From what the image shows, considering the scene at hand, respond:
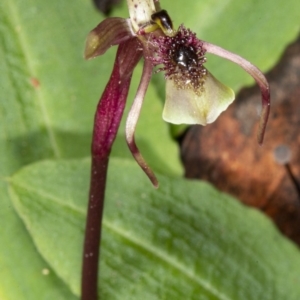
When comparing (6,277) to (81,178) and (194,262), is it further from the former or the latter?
(194,262)

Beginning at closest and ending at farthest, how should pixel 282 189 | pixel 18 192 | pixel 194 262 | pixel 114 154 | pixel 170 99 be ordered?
1. pixel 170 99
2. pixel 18 192
3. pixel 194 262
4. pixel 114 154
5. pixel 282 189

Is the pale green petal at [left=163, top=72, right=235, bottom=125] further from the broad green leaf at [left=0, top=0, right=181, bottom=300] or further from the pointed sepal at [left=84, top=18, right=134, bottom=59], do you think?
the broad green leaf at [left=0, top=0, right=181, bottom=300]

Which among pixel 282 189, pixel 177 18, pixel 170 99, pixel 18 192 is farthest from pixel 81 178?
pixel 282 189

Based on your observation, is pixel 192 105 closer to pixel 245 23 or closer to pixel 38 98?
pixel 38 98

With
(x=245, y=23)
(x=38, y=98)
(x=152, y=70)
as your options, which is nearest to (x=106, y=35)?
(x=152, y=70)

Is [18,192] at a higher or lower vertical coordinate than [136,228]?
higher

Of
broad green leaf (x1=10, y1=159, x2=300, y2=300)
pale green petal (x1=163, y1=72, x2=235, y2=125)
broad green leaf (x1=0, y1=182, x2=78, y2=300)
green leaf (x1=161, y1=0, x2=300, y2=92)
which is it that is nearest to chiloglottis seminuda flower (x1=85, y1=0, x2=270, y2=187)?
pale green petal (x1=163, y1=72, x2=235, y2=125)

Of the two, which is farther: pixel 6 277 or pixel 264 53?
pixel 264 53
